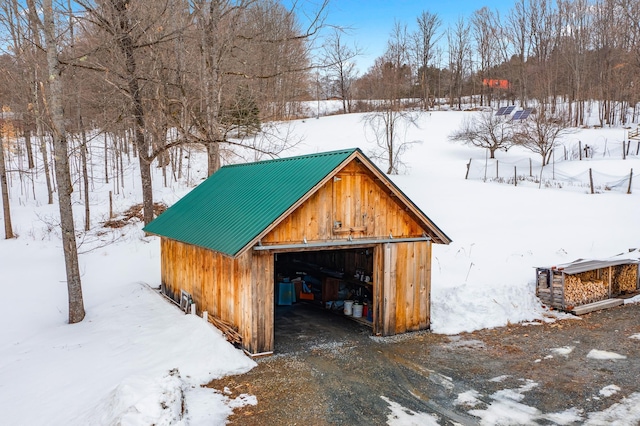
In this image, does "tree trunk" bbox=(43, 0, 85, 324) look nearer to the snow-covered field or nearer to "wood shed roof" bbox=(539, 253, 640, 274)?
the snow-covered field

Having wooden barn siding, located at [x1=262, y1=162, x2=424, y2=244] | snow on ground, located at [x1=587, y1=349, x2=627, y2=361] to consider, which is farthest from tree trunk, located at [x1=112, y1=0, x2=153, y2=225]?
snow on ground, located at [x1=587, y1=349, x2=627, y2=361]

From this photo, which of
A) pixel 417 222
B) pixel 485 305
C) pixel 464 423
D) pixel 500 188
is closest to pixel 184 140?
pixel 417 222

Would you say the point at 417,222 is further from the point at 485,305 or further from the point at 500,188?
the point at 500,188

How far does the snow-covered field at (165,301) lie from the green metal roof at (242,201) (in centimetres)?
212

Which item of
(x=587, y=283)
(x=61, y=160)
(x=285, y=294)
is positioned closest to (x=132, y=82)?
(x=61, y=160)

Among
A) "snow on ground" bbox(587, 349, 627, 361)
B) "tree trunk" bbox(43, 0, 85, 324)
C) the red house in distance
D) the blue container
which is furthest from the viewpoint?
the red house in distance

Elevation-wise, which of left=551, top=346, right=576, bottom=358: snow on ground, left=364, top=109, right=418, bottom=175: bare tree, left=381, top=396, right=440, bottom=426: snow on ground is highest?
left=364, top=109, right=418, bottom=175: bare tree

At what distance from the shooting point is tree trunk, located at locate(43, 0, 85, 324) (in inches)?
446

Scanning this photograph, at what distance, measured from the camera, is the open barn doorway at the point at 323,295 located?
11407 millimetres

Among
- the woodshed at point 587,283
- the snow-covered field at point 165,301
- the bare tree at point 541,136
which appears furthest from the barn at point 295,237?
the bare tree at point 541,136

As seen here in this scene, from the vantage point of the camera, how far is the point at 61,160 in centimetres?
1170

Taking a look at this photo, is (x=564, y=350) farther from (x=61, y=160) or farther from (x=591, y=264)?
(x=61, y=160)

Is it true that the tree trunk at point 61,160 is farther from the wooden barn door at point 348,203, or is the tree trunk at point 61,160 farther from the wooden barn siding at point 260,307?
the wooden barn door at point 348,203

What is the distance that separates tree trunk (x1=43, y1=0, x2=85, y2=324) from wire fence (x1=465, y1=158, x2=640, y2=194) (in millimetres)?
23278
